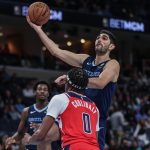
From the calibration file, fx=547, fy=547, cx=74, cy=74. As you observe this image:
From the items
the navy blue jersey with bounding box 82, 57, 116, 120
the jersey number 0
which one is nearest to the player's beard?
the navy blue jersey with bounding box 82, 57, 116, 120

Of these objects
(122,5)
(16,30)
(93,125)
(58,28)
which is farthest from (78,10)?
(93,125)

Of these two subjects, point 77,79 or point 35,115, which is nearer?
point 77,79

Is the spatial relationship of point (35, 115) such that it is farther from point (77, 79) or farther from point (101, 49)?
point (77, 79)

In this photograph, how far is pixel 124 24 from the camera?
27.0 meters

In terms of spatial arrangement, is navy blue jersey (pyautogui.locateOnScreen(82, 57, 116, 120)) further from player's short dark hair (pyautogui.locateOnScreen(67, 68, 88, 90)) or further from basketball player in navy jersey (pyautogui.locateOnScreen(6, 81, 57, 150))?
basketball player in navy jersey (pyautogui.locateOnScreen(6, 81, 57, 150))

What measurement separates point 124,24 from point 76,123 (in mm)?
21639

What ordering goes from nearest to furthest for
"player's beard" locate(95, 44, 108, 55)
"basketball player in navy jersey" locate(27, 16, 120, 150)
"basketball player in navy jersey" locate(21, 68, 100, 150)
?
"basketball player in navy jersey" locate(21, 68, 100, 150) < "basketball player in navy jersey" locate(27, 16, 120, 150) < "player's beard" locate(95, 44, 108, 55)

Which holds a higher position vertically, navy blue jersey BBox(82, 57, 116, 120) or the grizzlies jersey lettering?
navy blue jersey BBox(82, 57, 116, 120)

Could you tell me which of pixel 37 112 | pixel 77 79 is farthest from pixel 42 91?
pixel 77 79

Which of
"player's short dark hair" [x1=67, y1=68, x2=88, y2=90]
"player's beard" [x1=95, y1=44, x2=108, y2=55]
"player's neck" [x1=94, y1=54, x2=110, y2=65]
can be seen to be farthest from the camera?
"player's neck" [x1=94, y1=54, x2=110, y2=65]

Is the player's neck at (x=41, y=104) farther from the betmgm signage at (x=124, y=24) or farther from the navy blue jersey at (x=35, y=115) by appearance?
the betmgm signage at (x=124, y=24)

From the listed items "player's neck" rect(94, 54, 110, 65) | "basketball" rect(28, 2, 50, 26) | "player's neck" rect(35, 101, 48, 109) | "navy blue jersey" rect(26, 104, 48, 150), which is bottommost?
"navy blue jersey" rect(26, 104, 48, 150)

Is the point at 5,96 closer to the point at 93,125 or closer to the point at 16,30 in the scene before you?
the point at 16,30

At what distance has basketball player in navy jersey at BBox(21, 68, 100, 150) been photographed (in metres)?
5.65
